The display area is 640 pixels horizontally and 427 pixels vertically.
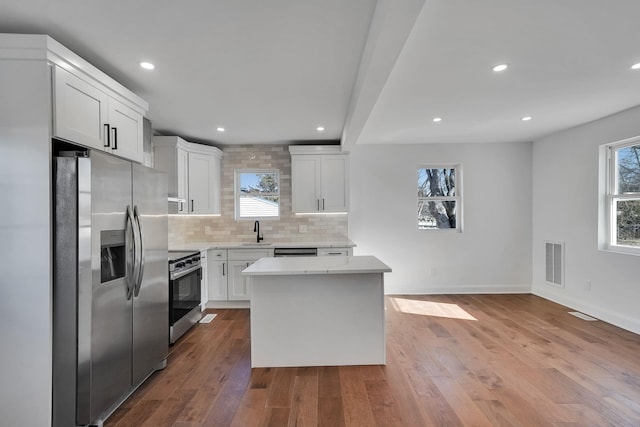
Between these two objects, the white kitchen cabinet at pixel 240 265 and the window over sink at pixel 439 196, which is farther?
the window over sink at pixel 439 196

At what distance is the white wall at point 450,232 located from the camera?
5.05 meters

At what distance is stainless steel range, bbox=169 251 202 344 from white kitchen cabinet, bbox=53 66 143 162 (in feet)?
4.07

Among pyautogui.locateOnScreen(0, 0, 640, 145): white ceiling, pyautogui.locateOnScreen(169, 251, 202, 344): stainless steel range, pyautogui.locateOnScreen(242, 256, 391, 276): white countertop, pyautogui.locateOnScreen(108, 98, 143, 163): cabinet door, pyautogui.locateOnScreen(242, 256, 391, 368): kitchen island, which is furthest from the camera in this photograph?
pyautogui.locateOnScreen(169, 251, 202, 344): stainless steel range

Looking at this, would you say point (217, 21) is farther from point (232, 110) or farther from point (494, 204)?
point (494, 204)

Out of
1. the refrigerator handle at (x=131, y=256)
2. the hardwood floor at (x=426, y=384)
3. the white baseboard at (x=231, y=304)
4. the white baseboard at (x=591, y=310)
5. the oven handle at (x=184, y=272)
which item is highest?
the refrigerator handle at (x=131, y=256)

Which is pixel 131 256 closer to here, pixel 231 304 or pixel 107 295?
pixel 107 295

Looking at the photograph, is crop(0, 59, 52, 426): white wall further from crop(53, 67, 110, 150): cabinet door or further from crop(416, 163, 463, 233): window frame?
crop(416, 163, 463, 233): window frame

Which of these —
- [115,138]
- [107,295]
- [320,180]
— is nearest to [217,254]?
[320,180]

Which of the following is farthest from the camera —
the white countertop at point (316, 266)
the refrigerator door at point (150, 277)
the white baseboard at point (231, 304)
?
the white baseboard at point (231, 304)

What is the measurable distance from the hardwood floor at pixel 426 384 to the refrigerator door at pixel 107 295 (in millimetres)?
309

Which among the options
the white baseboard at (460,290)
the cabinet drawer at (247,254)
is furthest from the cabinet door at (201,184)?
the white baseboard at (460,290)

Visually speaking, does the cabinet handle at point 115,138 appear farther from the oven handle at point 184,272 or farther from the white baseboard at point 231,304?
the white baseboard at point 231,304

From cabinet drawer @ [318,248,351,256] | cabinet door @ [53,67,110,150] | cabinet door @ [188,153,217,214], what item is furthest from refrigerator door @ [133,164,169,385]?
cabinet drawer @ [318,248,351,256]

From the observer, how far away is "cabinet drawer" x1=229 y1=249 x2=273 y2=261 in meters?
4.38
